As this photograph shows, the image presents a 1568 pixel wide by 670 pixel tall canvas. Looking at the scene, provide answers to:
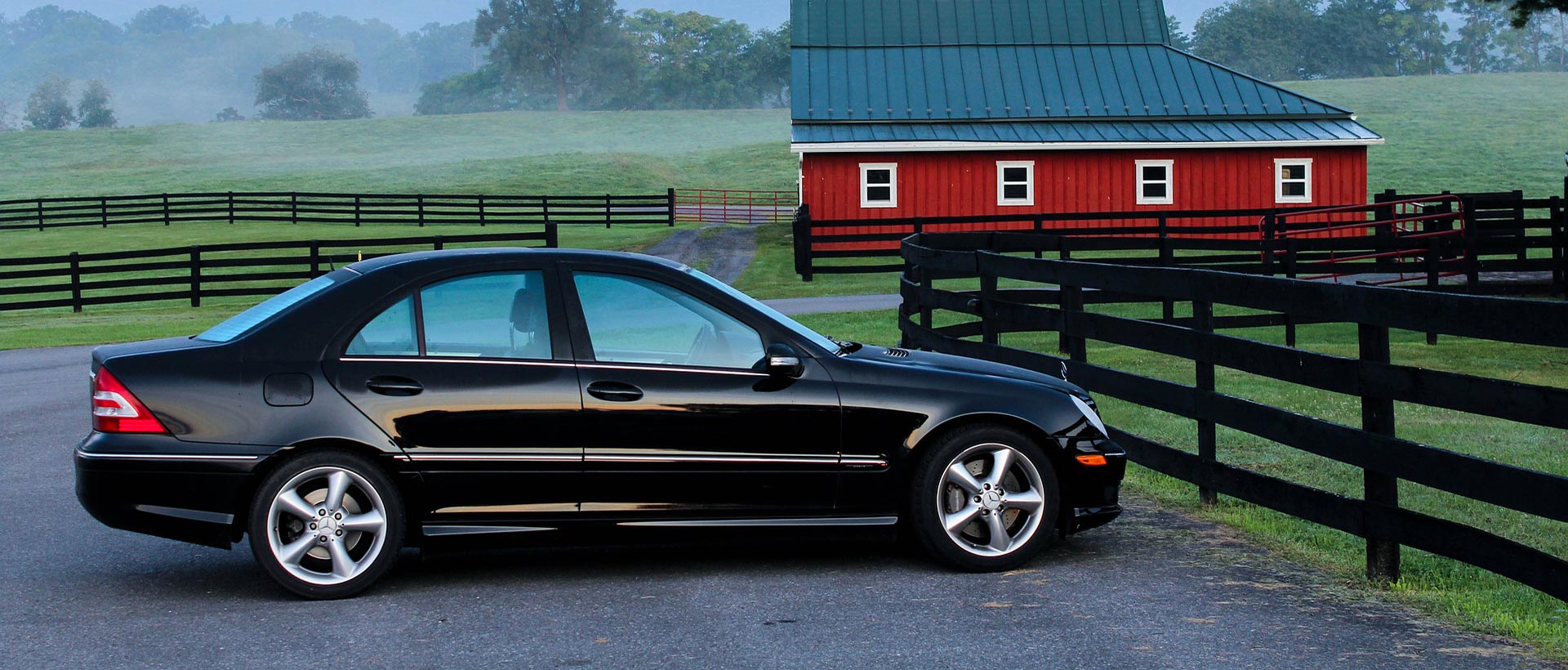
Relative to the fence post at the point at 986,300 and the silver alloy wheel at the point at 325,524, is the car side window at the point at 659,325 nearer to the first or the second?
the silver alloy wheel at the point at 325,524

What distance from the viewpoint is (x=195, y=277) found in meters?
27.3

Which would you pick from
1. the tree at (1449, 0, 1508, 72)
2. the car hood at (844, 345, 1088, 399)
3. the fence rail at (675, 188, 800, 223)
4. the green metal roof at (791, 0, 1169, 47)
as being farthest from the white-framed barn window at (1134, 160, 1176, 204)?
the tree at (1449, 0, 1508, 72)

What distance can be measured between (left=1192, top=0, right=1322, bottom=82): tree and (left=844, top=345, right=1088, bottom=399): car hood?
115 metres

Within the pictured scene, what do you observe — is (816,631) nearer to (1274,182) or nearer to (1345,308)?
(1345,308)

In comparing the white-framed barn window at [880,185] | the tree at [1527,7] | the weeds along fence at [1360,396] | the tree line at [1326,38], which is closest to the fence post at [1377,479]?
the weeds along fence at [1360,396]

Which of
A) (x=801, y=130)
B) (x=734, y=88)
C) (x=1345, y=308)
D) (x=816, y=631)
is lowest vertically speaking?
(x=816, y=631)

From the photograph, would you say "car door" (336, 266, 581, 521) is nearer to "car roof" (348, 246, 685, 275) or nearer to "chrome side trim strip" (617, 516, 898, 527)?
"car roof" (348, 246, 685, 275)

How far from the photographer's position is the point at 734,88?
133m

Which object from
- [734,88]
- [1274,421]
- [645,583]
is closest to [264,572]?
[645,583]

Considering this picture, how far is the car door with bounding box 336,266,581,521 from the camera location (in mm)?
6090

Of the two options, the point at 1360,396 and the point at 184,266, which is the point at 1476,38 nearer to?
the point at 184,266

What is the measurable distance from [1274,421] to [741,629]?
8.80 feet

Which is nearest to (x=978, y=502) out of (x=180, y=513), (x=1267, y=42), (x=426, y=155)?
(x=180, y=513)

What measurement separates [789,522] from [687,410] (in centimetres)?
64
